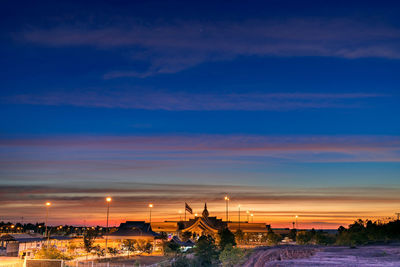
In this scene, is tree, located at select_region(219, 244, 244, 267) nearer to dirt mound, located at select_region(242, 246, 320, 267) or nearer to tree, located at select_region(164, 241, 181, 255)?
dirt mound, located at select_region(242, 246, 320, 267)

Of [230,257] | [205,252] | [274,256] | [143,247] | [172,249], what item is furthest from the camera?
[143,247]

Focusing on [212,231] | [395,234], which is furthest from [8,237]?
[212,231]

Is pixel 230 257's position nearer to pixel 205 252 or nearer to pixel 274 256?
pixel 205 252

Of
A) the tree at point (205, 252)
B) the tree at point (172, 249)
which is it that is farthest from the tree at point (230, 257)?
the tree at point (172, 249)

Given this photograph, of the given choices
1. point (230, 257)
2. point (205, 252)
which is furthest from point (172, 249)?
point (230, 257)

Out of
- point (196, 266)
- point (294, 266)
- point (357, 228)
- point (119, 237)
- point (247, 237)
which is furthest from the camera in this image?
point (247, 237)

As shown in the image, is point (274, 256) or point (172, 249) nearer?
point (274, 256)

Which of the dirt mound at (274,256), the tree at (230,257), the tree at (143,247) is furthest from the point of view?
the tree at (143,247)

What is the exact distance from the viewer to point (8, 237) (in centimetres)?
7756

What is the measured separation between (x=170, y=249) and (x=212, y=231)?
281 ft

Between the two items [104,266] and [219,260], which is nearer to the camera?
[104,266]

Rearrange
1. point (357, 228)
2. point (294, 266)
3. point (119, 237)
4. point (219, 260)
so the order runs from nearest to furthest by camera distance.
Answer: point (294, 266)
point (219, 260)
point (119, 237)
point (357, 228)

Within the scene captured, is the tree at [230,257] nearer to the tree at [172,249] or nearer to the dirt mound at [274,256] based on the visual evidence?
the dirt mound at [274,256]

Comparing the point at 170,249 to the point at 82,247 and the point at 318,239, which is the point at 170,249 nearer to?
the point at 82,247
